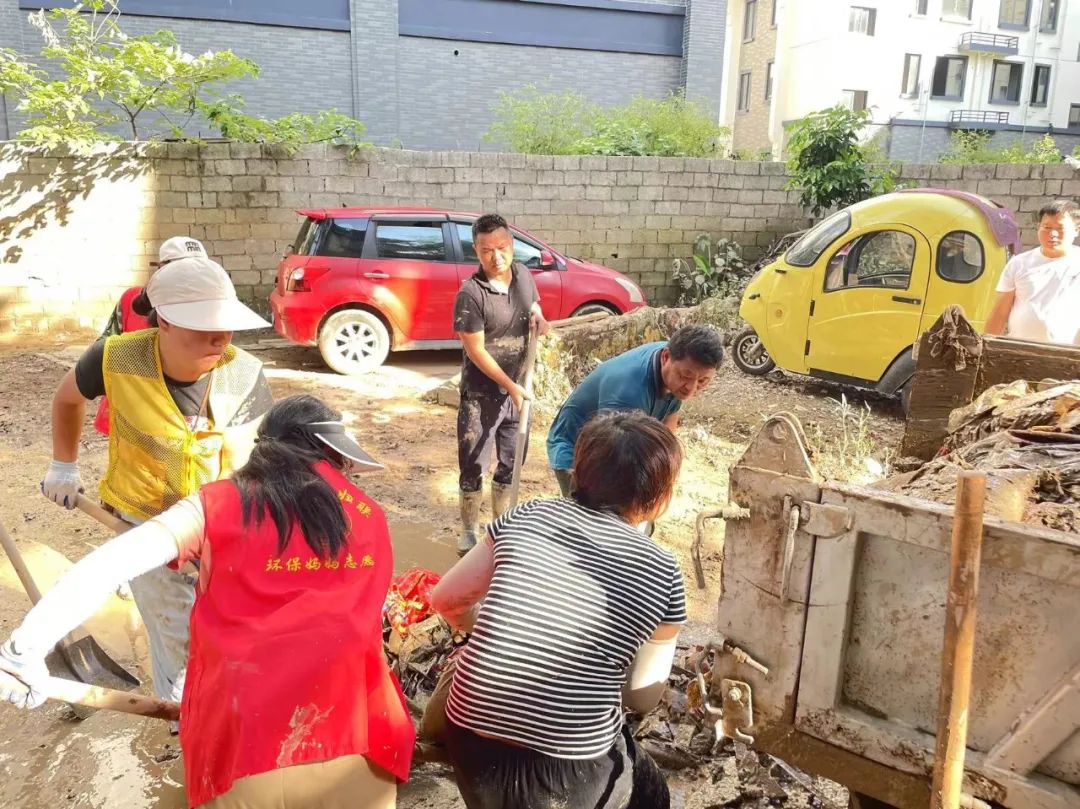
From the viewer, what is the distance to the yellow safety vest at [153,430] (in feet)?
8.33

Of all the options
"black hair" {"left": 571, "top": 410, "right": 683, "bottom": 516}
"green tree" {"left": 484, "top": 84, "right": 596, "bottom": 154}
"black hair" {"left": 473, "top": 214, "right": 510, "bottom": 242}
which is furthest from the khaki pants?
"green tree" {"left": 484, "top": 84, "right": 596, "bottom": 154}

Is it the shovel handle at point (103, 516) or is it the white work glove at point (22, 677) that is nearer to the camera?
the white work glove at point (22, 677)

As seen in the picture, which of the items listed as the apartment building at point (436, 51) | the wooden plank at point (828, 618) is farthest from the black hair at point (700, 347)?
the apartment building at point (436, 51)

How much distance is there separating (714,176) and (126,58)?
7674 millimetres

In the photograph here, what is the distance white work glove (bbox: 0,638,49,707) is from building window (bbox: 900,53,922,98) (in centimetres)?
3198

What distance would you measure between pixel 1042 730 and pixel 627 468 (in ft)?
3.24

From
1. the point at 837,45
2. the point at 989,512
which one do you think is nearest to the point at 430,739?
the point at 989,512

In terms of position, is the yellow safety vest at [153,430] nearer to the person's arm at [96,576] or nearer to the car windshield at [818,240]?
the person's arm at [96,576]

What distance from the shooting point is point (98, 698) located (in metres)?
1.95

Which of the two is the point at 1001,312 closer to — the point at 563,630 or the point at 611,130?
the point at 563,630

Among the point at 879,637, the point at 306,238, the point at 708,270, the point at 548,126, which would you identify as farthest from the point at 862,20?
the point at 879,637

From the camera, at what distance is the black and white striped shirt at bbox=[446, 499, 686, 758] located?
5.72 ft

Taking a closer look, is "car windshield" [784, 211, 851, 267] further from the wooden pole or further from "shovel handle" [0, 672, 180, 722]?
"shovel handle" [0, 672, 180, 722]

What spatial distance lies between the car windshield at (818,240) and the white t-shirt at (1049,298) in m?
2.83
